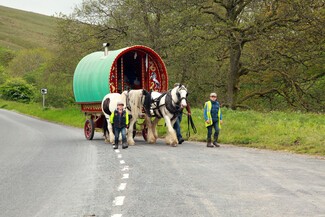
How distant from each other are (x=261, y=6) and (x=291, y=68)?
4.32 metres

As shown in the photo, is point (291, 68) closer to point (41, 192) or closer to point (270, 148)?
point (270, 148)

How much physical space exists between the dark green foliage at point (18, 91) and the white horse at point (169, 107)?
2112 inches

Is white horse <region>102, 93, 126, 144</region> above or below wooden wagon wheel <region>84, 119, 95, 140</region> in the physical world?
above

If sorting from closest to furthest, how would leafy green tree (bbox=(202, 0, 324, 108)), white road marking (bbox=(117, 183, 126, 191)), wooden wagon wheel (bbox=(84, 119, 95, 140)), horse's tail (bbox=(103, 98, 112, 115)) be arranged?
white road marking (bbox=(117, 183, 126, 191)) → horse's tail (bbox=(103, 98, 112, 115)) → wooden wagon wheel (bbox=(84, 119, 95, 140)) → leafy green tree (bbox=(202, 0, 324, 108))

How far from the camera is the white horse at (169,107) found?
52.0 feet

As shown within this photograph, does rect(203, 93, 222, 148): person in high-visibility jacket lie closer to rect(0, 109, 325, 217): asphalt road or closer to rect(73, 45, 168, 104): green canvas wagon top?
rect(0, 109, 325, 217): asphalt road

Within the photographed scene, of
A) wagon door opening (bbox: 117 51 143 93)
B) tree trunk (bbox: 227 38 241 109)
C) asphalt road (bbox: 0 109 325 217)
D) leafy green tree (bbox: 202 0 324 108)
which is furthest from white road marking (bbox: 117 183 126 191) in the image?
tree trunk (bbox: 227 38 241 109)

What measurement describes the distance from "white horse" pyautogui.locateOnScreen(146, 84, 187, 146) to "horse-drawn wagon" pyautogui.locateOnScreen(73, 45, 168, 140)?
189 centimetres

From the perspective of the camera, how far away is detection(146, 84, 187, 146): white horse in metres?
15.9

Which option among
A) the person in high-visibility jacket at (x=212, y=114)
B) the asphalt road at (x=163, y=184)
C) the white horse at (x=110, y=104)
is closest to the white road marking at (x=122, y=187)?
the asphalt road at (x=163, y=184)

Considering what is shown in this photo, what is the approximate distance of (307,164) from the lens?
11430 mm

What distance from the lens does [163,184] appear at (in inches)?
340

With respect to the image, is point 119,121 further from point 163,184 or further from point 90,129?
point 163,184

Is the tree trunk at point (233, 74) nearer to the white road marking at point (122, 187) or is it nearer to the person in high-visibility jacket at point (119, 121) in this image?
the person in high-visibility jacket at point (119, 121)
